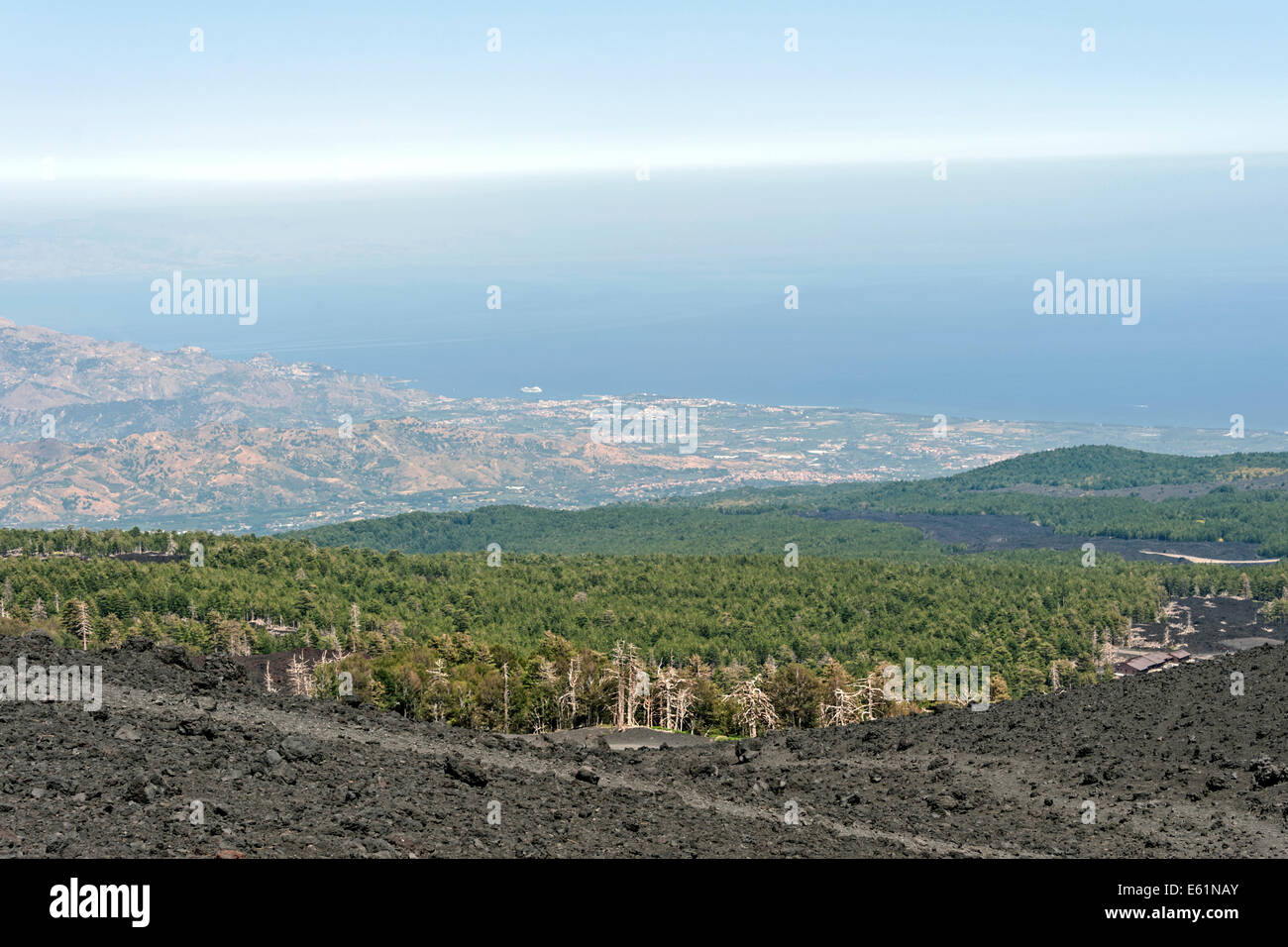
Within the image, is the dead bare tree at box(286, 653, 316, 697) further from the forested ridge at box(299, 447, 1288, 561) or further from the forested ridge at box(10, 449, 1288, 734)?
the forested ridge at box(299, 447, 1288, 561)

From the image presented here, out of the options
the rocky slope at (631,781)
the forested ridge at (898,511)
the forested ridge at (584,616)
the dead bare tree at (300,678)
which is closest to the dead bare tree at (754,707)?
the forested ridge at (584,616)

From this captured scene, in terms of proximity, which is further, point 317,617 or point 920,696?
point 317,617

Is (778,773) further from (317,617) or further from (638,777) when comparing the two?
(317,617)

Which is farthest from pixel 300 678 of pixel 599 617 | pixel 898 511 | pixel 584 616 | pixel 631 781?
pixel 898 511

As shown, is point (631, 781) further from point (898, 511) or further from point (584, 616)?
point (898, 511)

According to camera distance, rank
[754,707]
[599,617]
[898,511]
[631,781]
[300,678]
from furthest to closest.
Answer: [898,511]
[599,617]
[300,678]
[754,707]
[631,781]

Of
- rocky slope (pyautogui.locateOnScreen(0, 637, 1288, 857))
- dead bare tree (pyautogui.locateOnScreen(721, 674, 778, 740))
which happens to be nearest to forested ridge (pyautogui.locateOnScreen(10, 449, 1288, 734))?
dead bare tree (pyautogui.locateOnScreen(721, 674, 778, 740))

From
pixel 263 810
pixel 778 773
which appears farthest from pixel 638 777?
pixel 263 810

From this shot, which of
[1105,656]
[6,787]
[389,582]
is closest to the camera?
[6,787]
